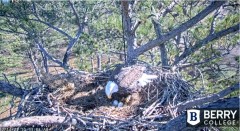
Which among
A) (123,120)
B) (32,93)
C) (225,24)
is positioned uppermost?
(225,24)

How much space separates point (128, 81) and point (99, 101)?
1.06 feet

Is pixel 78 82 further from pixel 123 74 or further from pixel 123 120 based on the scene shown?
pixel 123 120

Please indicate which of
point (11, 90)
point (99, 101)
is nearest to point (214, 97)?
point (99, 101)

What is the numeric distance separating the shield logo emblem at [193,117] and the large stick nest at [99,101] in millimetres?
522

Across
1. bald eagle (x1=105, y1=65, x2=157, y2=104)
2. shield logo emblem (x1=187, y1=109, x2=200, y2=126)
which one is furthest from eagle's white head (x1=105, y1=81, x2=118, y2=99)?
shield logo emblem (x1=187, y1=109, x2=200, y2=126)

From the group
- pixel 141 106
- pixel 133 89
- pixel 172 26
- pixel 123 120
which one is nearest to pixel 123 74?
pixel 133 89

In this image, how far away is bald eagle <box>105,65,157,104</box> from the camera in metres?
2.87

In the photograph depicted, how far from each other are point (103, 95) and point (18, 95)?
825 millimetres

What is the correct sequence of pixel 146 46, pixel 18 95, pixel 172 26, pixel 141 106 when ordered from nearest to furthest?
1. pixel 141 106
2. pixel 18 95
3. pixel 146 46
4. pixel 172 26

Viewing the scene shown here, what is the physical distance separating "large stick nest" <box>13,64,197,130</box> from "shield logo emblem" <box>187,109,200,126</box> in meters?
0.52

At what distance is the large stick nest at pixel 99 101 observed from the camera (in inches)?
97.3

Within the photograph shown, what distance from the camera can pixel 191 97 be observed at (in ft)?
9.21

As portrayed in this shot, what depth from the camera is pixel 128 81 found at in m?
2.90

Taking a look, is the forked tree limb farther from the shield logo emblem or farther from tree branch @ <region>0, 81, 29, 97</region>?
tree branch @ <region>0, 81, 29, 97</region>
